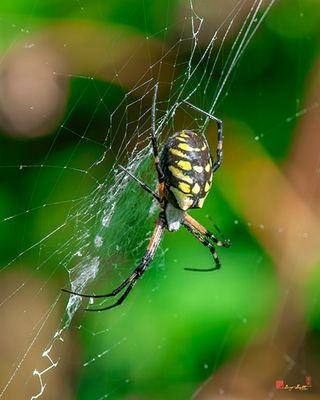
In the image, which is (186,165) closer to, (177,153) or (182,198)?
(177,153)

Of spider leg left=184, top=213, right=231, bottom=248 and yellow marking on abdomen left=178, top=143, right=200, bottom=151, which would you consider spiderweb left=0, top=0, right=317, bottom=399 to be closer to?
spider leg left=184, top=213, right=231, bottom=248

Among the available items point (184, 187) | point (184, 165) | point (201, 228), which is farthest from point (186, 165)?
point (201, 228)

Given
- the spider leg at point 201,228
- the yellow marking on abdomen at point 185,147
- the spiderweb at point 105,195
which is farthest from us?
the spider leg at point 201,228

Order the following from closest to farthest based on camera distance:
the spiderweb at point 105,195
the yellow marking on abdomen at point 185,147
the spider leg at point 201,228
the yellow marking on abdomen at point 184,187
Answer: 1. the yellow marking on abdomen at point 185,147
2. the yellow marking on abdomen at point 184,187
3. the spiderweb at point 105,195
4. the spider leg at point 201,228

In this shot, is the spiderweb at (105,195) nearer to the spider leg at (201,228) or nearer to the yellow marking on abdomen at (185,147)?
the spider leg at (201,228)

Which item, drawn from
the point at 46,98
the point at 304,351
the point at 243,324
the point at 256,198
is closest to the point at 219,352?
the point at 243,324

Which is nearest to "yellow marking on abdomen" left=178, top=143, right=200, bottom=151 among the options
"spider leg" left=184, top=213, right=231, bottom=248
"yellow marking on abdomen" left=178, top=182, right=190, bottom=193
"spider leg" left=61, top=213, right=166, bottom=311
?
"yellow marking on abdomen" left=178, top=182, right=190, bottom=193

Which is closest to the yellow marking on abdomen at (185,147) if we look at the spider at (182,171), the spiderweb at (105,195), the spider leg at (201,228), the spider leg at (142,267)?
the spider at (182,171)

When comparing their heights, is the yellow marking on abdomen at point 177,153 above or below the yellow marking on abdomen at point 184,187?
above
